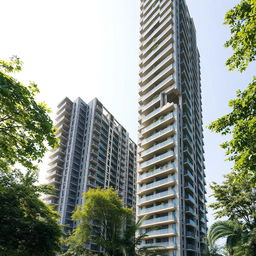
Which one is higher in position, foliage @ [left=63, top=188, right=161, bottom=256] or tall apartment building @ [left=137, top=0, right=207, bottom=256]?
tall apartment building @ [left=137, top=0, right=207, bottom=256]

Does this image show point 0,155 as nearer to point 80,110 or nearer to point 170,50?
point 170,50

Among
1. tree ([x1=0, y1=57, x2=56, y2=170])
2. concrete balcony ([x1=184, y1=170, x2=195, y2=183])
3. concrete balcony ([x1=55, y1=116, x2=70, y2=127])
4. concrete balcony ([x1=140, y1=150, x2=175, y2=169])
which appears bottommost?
tree ([x1=0, y1=57, x2=56, y2=170])

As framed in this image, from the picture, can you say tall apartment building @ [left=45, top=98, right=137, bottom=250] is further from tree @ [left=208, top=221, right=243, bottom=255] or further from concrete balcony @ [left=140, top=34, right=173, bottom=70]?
tree @ [left=208, top=221, right=243, bottom=255]

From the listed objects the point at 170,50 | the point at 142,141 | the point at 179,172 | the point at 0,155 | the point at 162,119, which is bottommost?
the point at 0,155

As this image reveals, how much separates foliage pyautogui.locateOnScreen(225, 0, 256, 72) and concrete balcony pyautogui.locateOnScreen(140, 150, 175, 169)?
36552mm

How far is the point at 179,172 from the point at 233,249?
21.6m

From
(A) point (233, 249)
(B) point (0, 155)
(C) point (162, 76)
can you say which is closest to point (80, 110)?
(C) point (162, 76)

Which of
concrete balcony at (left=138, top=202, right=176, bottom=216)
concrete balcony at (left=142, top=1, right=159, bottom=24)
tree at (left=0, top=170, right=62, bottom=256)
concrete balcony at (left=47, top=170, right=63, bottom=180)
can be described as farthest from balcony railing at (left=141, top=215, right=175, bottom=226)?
concrete balcony at (left=142, top=1, right=159, bottom=24)

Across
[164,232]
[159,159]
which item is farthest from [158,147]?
[164,232]

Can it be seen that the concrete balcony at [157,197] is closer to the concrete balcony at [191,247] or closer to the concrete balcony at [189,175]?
the concrete balcony at [189,175]

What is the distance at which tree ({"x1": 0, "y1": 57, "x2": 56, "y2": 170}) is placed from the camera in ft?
26.9

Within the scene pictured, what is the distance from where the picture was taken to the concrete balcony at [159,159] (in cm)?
4591

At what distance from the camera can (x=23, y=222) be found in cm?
1520

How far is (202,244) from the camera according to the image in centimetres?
4778
